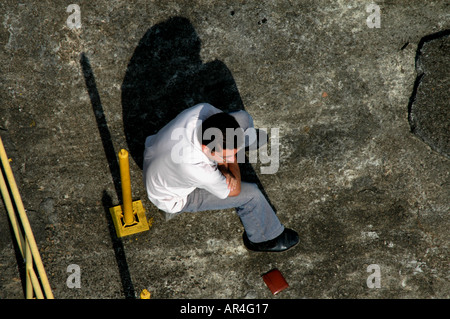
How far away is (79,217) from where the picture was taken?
Answer: 13.0 feet

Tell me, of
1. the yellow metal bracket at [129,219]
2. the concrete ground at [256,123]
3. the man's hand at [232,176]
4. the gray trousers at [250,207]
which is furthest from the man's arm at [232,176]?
the yellow metal bracket at [129,219]

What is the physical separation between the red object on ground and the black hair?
1.70 meters

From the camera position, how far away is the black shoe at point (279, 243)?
12.8ft

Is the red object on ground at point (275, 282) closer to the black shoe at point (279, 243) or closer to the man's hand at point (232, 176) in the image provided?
the black shoe at point (279, 243)

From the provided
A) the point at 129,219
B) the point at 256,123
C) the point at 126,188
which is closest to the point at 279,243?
the point at 256,123

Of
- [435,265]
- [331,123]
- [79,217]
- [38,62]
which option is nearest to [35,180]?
[79,217]

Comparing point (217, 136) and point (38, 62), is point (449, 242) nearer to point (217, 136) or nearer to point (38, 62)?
point (217, 136)

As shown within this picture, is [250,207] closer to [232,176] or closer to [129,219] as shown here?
[232,176]

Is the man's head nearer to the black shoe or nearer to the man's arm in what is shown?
the man's arm

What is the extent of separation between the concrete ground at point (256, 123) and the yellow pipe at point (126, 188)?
0.92 feet

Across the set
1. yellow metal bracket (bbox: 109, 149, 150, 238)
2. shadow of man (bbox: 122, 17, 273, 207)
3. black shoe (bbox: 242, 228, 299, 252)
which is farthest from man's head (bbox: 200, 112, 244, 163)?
black shoe (bbox: 242, 228, 299, 252)

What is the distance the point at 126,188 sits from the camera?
3.39 metres

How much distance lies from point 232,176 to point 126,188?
0.94 metres

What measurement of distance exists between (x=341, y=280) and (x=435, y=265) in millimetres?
1006
